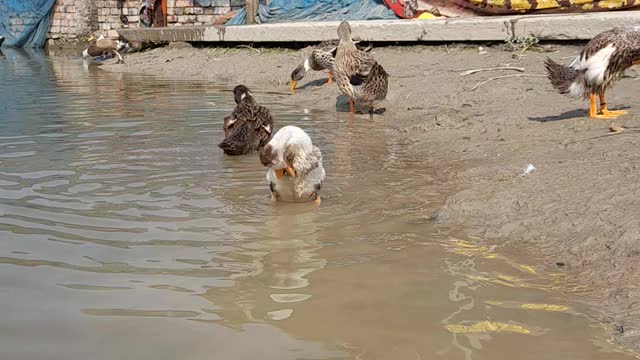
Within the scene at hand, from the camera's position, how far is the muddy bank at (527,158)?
410cm

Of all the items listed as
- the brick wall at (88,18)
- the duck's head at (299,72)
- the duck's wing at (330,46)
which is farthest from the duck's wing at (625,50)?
the brick wall at (88,18)

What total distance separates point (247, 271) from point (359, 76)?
628cm

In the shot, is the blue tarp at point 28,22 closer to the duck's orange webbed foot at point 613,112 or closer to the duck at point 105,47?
the duck at point 105,47

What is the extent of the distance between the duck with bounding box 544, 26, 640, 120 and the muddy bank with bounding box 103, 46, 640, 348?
0.94 ft

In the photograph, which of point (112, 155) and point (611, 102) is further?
point (611, 102)

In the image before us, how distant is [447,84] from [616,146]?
4663mm

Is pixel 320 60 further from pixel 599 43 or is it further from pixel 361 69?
pixel 599 43

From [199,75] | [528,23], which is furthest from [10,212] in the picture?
[199,75]

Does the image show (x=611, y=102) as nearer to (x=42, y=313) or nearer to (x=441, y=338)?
(x=441, y=338)

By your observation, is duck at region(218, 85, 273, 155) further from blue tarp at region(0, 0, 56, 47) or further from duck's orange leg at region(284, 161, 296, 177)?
blue tarp at region(0, 0, 56, 47)

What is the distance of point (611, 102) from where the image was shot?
829 cm

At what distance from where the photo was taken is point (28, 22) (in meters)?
32.0

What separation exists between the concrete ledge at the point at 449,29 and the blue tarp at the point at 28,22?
52.1 ft

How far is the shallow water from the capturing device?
3.21m
